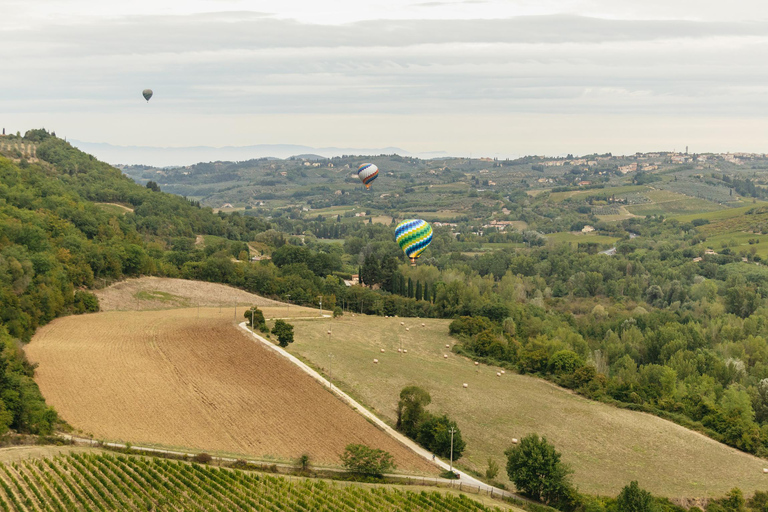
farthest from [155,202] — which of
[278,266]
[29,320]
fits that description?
[29,320]

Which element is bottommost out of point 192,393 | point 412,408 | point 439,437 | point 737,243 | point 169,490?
point 169,490

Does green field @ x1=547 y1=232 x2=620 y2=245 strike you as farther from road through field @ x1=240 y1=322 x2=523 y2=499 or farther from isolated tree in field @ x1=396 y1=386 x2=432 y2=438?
isolated tree in field @ x1=396 y1=386 x2=432 y2=438

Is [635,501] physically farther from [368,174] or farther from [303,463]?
[368,174]

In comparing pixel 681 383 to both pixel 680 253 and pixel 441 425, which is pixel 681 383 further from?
pixel 680 253

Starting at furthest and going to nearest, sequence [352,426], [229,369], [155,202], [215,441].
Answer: [155,202] → [229,369] → [352,426] → [215,441]

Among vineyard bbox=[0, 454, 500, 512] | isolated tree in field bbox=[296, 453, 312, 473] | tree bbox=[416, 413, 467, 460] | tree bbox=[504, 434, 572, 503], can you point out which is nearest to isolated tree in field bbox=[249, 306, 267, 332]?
tree bbox=[416, 413, 467, 460]

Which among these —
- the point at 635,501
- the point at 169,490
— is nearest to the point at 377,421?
the point at 169,490

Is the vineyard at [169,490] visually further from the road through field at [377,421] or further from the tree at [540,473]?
the tree at [540,473]
